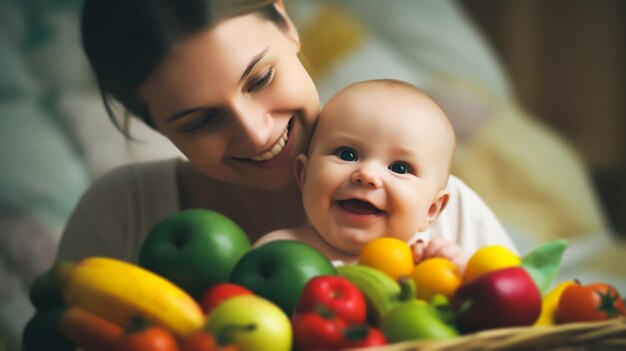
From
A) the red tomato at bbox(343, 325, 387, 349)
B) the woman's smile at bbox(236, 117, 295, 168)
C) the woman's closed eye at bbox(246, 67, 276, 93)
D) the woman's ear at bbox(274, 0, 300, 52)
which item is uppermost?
the woman's ear at bbox(274, 0, 300, 52)

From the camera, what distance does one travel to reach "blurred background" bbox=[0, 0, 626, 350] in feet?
4.30

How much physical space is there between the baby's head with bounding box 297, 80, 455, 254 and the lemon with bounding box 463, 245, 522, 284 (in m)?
0.09

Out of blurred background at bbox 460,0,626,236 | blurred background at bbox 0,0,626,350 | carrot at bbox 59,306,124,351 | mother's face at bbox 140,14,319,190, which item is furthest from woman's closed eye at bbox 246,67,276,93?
blurred background at bbox 460,0,626,236

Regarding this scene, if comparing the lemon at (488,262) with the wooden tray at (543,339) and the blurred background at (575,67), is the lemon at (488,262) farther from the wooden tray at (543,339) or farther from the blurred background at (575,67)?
the blurred background at (575,67)

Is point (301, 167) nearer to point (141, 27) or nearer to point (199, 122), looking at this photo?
point (199, 122)

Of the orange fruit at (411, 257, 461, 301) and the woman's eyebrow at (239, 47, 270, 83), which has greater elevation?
the woman's eyebrow at (239, 47, 270, 83)

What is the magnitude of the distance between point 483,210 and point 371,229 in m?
0.27

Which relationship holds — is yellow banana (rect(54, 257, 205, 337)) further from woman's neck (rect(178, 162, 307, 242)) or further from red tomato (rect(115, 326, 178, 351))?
woman's neck (rect(178, 162, 307, 242))

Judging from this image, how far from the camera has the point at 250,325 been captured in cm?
64

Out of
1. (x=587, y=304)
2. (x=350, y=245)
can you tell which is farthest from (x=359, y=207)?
(x=587, y=304)

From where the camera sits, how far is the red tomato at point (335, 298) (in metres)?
0.68

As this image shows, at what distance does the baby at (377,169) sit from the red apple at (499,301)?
0.15 m

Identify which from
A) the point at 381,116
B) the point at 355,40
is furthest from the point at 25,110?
the point at 381,116

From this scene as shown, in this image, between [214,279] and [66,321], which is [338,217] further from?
[66,321]
